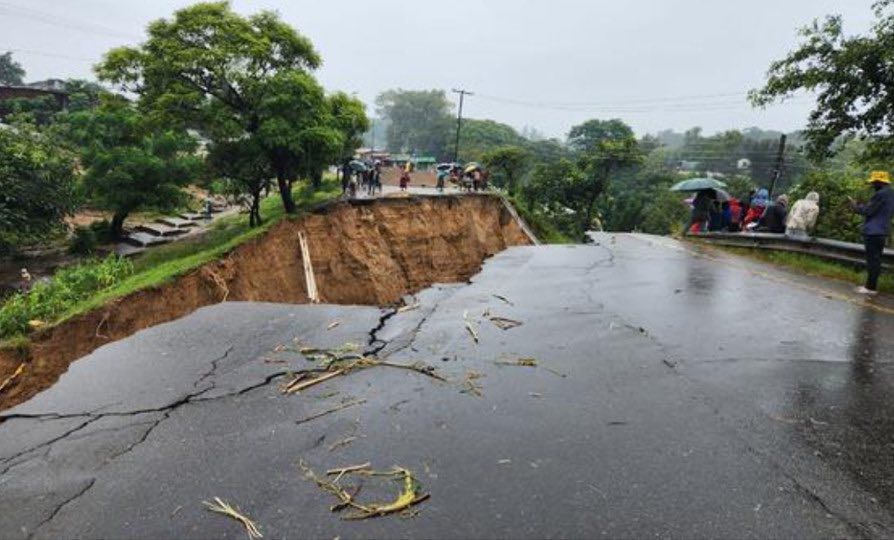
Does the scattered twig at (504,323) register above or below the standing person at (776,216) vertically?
below

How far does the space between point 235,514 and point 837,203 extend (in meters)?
19.7

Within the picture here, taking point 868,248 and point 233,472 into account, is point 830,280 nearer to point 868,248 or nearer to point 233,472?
point 868,248

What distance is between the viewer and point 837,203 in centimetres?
1708

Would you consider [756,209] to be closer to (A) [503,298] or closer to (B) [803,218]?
(B) [803,218]

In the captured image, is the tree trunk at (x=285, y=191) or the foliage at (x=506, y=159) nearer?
the tree trunk at (x=285, y=191)

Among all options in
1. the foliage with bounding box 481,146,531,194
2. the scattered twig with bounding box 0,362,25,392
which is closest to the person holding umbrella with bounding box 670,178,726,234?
the scattered twig with bounding box 0,362,25,392

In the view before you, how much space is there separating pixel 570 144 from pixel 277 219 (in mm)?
74427

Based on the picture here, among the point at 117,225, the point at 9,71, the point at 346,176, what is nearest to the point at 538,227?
the point at 346,176

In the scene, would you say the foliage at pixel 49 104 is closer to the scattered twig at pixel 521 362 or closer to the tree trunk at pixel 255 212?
the tree trunk at pixel 255 212

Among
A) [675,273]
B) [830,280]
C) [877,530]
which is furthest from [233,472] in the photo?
[830,280]

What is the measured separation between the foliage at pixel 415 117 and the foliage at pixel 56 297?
3383 inches

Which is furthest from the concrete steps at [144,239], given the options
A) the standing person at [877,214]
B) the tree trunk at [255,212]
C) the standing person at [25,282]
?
the standing person at [877,214]

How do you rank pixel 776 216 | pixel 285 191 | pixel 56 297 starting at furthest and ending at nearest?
1. pixel 285 191
2. pixel 776 216
3. pixel 56 297

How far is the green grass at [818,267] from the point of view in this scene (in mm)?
9290
